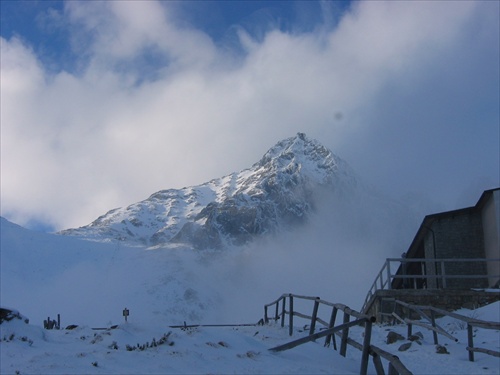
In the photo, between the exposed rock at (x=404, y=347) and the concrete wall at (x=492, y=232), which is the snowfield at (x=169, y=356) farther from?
the concrete wall at (x=492, y=232)

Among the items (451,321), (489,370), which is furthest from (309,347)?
(451,321)

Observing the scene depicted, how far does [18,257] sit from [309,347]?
470 ft

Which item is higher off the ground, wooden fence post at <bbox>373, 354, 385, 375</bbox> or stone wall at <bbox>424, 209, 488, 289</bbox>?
stone wall at <bbox>424, 209, 488, 289</bbox>

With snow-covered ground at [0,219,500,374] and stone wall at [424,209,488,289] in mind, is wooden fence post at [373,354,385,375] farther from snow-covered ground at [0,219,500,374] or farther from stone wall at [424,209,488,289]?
stone wall at [424,209,488,289]

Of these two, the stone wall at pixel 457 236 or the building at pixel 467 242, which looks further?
the stone wall at pixel 457 236

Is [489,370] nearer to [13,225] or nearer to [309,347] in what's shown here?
[309,347]

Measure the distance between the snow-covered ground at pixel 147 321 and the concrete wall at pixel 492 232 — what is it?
5734 millimetres

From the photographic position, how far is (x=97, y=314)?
12031 cm

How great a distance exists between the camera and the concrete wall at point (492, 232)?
77.2 ft

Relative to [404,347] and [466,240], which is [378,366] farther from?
[466,240]

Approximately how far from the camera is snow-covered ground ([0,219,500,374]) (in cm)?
868

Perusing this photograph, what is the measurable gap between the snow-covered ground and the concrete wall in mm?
5734

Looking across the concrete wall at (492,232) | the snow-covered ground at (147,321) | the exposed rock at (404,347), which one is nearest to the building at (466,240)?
the concrete wall at (492,232)

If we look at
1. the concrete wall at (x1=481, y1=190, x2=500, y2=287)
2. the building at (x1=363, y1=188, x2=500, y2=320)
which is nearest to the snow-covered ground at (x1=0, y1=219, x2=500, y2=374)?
the concrete wall at (x1=481, y1=190, x2=500, y2=287)
